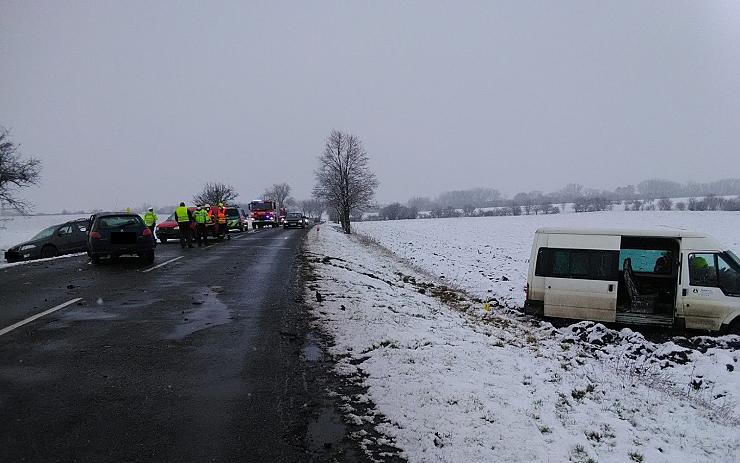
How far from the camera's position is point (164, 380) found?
4973 mm

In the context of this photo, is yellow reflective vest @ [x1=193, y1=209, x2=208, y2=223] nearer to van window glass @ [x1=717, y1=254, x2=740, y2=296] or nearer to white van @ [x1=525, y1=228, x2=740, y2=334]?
white van @ [x1=525, y1=228, x2=740, y2=334]

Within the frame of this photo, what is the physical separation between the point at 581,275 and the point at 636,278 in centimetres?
196

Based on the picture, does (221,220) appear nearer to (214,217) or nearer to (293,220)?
(214,217)

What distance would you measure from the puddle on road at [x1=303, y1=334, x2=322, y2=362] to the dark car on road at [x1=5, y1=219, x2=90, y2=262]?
19040 millimetres

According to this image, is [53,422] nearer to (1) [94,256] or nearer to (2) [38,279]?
(2) [38,279]

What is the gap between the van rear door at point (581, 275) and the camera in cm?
938

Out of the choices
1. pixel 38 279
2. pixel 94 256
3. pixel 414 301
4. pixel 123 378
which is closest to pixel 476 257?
pixel 414 301

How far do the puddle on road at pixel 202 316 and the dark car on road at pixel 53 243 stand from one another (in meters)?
15.1

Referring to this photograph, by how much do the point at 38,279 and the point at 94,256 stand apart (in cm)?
267

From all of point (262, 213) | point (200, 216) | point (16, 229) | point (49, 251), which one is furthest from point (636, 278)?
point (16, 229)

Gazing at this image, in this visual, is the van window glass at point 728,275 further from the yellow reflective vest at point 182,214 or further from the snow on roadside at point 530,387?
the yellow reflective vest at point 182,214

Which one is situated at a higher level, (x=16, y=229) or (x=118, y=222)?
(x=118, y=222)

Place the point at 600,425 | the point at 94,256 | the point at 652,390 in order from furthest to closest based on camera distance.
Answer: the point at 94,256
the point at 652,390
the point at 600,425

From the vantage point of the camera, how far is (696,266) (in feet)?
29.0
